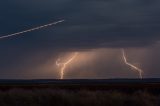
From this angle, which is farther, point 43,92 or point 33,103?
point 43,92

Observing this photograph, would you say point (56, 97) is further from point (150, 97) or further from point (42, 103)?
point (150, 97)

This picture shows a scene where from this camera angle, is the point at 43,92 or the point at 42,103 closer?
the point at 42,103

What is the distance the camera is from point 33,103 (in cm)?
3822

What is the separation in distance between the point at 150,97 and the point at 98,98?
414 centimetres

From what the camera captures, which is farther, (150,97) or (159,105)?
(150,97)

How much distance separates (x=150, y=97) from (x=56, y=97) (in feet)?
22.1

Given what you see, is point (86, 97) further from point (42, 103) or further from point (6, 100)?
Result: point (6, 100)

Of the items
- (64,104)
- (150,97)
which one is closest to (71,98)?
(64,104)

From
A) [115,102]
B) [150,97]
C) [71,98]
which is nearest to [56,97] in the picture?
[71,98]

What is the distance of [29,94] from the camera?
133 feet

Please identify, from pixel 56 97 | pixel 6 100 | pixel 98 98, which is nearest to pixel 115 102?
pixel 98 98

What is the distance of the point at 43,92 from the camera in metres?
41.3

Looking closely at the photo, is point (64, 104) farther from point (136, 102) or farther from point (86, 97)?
point (136, 102)

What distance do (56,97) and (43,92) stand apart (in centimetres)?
206
